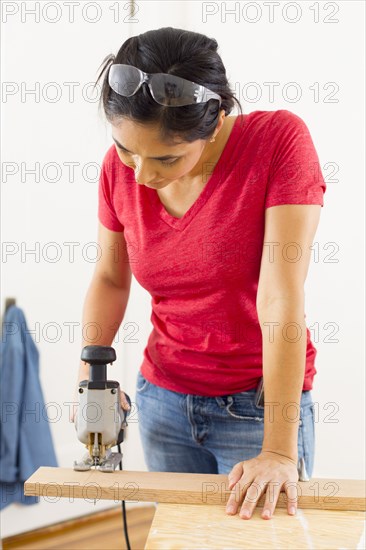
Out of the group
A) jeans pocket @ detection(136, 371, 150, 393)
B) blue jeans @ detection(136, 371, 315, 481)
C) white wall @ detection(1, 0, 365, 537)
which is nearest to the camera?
blue jeans @ detection(136, 371, 315, 481)

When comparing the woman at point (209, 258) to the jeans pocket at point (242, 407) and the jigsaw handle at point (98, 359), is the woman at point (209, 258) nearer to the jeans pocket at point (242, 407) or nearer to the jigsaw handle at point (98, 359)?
the jeans pocket at point (242, 407)

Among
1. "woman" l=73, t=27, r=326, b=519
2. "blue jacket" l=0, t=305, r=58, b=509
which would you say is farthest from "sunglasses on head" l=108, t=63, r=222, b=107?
"blue jacket" l=0, t=305, r=58, b=509

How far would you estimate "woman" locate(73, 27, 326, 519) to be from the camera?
48.5 inches

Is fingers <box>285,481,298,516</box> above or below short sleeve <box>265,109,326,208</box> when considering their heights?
below

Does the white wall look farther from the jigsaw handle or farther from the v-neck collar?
the jigsaw handle

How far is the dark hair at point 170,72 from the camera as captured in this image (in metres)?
1.22

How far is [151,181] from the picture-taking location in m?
1.32

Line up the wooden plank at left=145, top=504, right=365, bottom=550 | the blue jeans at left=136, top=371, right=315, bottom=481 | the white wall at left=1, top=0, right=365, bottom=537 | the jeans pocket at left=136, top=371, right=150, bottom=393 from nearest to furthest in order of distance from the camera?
the wooden plank at left=145, top=504, right=365, bottom=550 → the blue jeans at left=136, top=371, right=315, bottom=481 → the jeans pocket at left=136, top=371, right=150, bottom=393 → the white wall at left=1, top=0, right=365, bottom=537

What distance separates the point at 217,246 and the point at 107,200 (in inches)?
12.1

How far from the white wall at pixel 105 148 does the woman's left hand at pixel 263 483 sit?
1258mm

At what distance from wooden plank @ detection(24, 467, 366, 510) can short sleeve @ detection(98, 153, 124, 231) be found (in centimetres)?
54

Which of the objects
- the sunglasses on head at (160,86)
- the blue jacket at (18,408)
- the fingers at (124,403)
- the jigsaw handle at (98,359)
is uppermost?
the sunglasses on head at (160,86)

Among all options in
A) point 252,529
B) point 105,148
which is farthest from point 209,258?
point 105,148

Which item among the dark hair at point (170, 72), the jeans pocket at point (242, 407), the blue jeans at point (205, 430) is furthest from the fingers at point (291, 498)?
the dark hair at point (170, 72)
